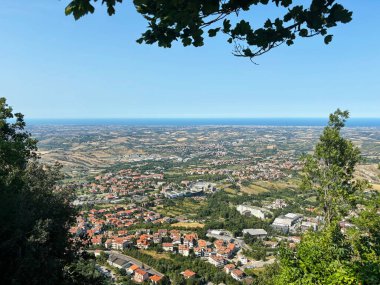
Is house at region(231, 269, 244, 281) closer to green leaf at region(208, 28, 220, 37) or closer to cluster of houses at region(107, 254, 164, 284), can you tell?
cluster of houses at region(107, 254, 164, 284)

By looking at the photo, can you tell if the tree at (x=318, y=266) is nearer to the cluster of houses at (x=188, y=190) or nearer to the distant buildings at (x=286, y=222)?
the distant buildings at (x=286, y=222)

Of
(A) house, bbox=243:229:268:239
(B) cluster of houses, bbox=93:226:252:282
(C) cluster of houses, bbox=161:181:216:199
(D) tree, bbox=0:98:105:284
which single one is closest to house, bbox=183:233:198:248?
(B) cluster of houses, bbox=93:226:252:282

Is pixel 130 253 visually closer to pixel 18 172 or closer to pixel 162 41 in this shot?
pixel 18 172

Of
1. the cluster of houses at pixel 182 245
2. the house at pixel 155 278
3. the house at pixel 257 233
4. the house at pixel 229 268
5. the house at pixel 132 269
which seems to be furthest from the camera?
the house at pixel 257 233

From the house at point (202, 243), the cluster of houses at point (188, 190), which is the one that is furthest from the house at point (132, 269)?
the cluster of houses at point (188, 190)

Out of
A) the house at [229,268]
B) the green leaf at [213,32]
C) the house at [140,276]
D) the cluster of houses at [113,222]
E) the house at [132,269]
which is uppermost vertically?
the green leaf at [213,32]
